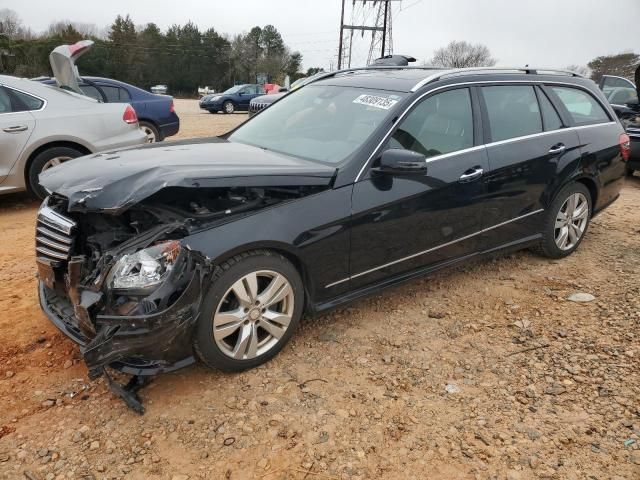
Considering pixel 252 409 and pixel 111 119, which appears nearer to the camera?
pixel 252 409

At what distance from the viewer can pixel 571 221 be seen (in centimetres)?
464

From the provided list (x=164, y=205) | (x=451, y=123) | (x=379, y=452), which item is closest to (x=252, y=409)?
(x=379, y=452)

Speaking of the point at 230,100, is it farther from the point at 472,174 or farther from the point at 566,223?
the point at 472,174

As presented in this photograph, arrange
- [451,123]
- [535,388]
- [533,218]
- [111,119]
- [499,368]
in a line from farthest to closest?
[111,119] < [533,218] < [451,123] < [499,368] < [535,388]

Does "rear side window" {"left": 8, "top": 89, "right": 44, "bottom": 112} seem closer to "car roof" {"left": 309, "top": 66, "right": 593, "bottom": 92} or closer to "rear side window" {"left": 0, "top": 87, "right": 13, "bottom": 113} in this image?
"rear side window" {"left": 0, "top": 87, "right": 13, "bottom": 113}

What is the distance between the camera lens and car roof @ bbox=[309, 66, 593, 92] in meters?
3.58

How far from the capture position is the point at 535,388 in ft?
9.32

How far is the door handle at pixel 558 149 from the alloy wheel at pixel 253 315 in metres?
2.67

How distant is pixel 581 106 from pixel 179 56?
6185 cm

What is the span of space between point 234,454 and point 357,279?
1332 mm

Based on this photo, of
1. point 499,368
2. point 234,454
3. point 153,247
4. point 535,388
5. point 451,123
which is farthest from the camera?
point 451,123

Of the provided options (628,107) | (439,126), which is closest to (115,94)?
(439,126)

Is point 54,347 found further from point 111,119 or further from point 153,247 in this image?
point 111,119

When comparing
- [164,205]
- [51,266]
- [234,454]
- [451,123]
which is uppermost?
[451,123]
